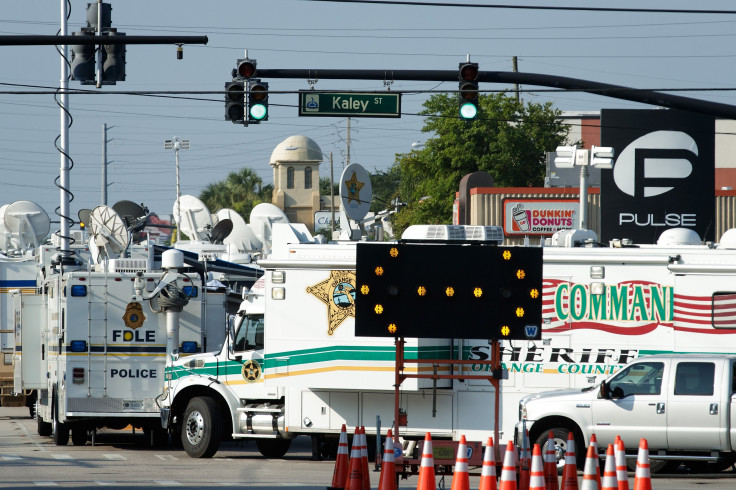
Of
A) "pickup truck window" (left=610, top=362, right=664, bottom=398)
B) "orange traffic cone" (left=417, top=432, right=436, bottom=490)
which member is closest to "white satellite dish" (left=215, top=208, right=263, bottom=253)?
"pickup truck window" (left=610, top=362, right=664, bottom=398)

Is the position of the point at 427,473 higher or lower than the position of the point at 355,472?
higher

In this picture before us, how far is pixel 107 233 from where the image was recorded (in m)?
23.0

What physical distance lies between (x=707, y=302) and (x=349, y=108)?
6.28 metres

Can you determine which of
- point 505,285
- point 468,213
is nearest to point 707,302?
point 505,285

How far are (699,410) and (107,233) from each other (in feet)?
39.9

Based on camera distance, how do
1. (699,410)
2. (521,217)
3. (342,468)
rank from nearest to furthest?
(342,468) < (699,410) < (521,217)

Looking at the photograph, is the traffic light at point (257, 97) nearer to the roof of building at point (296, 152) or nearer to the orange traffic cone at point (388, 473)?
the orange traffic cone at point (388, 473)

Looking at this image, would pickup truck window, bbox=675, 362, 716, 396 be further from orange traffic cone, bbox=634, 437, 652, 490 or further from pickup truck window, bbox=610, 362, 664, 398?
orange traffic cone, bbox=634, 437, 652, 490

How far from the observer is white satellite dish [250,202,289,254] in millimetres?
48719

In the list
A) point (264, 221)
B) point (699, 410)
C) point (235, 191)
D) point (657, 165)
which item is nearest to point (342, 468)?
point (699, 410)

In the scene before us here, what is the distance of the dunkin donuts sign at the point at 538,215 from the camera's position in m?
38.1

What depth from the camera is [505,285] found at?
42.1ft

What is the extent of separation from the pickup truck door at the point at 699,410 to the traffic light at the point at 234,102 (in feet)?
25.7

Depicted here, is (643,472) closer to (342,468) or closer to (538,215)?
(342,468)
